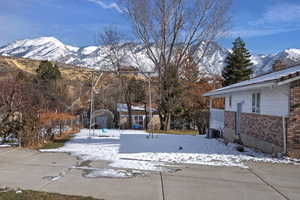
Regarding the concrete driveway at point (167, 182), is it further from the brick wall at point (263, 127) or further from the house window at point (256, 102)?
the house window at point (256, 102)

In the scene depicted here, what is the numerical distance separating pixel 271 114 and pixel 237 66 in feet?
108

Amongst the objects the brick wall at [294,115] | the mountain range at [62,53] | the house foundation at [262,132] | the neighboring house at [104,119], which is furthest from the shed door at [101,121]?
the brick wall at [294,115]

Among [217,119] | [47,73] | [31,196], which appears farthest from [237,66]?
[31,196]

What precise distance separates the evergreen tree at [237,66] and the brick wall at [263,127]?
27.5 m

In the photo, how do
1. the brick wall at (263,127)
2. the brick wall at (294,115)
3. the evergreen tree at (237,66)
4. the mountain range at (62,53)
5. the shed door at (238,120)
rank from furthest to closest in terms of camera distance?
the mountain range at (62,53) < the evergreen tree at (237,66) < the shed door at (238,120) < the brick wall at (263,127) < the brick wall at (294,115)

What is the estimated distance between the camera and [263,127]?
11.1m

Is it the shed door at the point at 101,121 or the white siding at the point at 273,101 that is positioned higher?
the white siding at the point at 273,101

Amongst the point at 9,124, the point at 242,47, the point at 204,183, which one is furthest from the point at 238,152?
the point at 242,47

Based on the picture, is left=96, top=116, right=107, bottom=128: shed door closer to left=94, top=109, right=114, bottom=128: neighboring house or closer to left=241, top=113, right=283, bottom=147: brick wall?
left=94, top=109, right=114, bottom=128: neighboring house

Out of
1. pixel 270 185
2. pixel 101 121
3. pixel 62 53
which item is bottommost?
pixel 270 185

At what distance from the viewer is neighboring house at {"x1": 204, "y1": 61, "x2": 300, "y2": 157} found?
9.18 meters

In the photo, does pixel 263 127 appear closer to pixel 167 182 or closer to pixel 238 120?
pixel 238 120

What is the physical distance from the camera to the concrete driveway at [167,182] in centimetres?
557

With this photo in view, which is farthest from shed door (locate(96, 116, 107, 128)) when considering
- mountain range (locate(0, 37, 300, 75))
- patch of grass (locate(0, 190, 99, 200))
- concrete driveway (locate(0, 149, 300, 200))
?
patch of grass (locate(0, 190, 99, 200))
